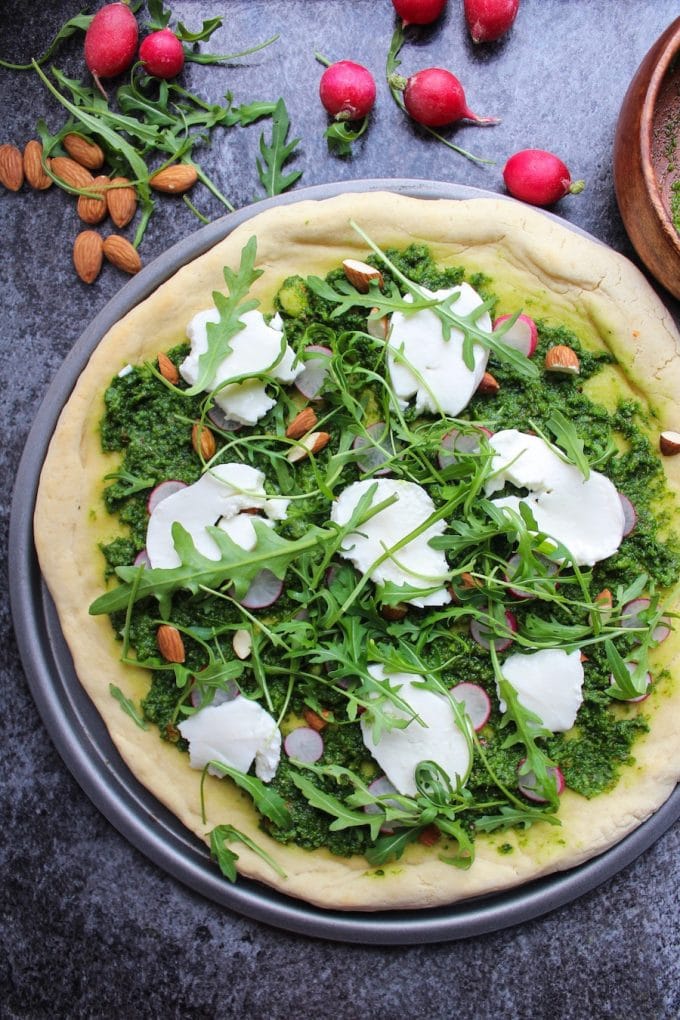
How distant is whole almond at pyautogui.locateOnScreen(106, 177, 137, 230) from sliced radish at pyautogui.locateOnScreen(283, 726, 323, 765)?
1.51m

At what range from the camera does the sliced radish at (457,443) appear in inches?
87.2

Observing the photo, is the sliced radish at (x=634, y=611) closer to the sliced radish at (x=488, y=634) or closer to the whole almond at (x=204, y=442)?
the sliced radish at (x=488, y=634)

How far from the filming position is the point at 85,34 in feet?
8.27

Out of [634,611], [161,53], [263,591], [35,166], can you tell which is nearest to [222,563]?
[263,591]

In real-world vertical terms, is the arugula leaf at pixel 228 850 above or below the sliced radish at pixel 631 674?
below

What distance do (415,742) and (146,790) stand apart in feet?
2.45

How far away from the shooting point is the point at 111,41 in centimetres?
243

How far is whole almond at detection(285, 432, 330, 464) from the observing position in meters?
2.22

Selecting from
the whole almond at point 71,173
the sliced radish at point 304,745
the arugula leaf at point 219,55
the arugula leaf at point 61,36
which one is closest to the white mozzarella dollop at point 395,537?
the sliced radish at point 304,745

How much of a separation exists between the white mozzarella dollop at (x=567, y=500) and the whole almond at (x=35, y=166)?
150 centimetres

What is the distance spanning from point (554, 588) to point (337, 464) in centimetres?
64

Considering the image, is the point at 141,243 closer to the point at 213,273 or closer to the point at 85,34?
the point at 213,273

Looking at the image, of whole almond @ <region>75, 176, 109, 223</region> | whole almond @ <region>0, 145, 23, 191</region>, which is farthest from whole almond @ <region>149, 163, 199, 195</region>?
whole almond @ <region>0, 145, 23, 191</region>

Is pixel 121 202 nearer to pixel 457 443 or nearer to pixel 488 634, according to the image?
pixel 457 443
